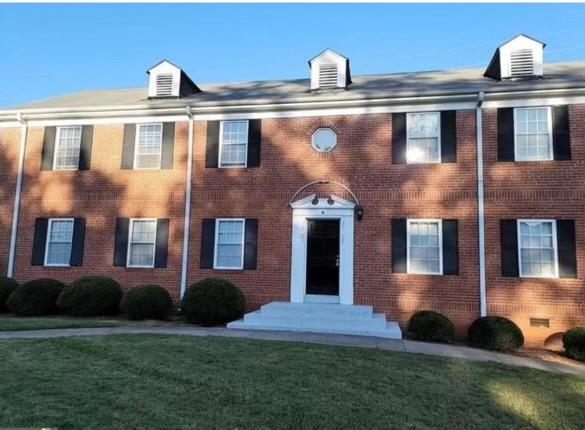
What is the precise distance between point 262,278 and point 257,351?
471 centimetres

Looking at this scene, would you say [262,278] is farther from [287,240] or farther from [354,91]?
[354,91]

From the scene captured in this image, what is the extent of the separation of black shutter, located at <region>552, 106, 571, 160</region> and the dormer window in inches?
424

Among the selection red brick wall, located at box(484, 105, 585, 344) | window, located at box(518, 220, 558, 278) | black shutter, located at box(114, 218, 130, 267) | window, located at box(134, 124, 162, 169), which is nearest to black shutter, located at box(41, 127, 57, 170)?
window, located at box(134, 124, 162, 169)

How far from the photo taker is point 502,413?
5004 mm

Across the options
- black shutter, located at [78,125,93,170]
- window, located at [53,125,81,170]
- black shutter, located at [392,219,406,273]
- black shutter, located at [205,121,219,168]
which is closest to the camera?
black shutter, located at [392,219,406,273]

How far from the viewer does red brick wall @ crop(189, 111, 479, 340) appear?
1112 centimetres

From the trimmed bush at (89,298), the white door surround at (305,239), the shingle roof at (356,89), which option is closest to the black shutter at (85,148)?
the shingle roof at (356,89)

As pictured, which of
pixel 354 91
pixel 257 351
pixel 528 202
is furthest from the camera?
pixel 354 91

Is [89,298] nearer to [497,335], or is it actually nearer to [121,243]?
[121,243]

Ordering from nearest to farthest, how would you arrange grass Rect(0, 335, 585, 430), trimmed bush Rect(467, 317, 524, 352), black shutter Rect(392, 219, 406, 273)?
grass Rect(0, 335, 585, 430), trimmed bush Rect(467, 317, 524, 352), black shutter Rect(392, 219, 406, 273)

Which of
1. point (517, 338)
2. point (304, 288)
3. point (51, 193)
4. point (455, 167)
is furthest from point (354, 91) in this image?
point (51, 193)

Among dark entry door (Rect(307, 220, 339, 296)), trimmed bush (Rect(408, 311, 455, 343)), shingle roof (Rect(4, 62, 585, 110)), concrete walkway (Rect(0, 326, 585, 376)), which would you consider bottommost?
concrete walkway (Rect(0, 326, 585, 376))

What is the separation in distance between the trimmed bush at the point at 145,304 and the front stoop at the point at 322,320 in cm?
210

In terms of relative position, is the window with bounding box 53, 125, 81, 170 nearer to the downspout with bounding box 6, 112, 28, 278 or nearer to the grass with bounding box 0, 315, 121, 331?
the downspout with bounding box 6, 112, 28, 278
